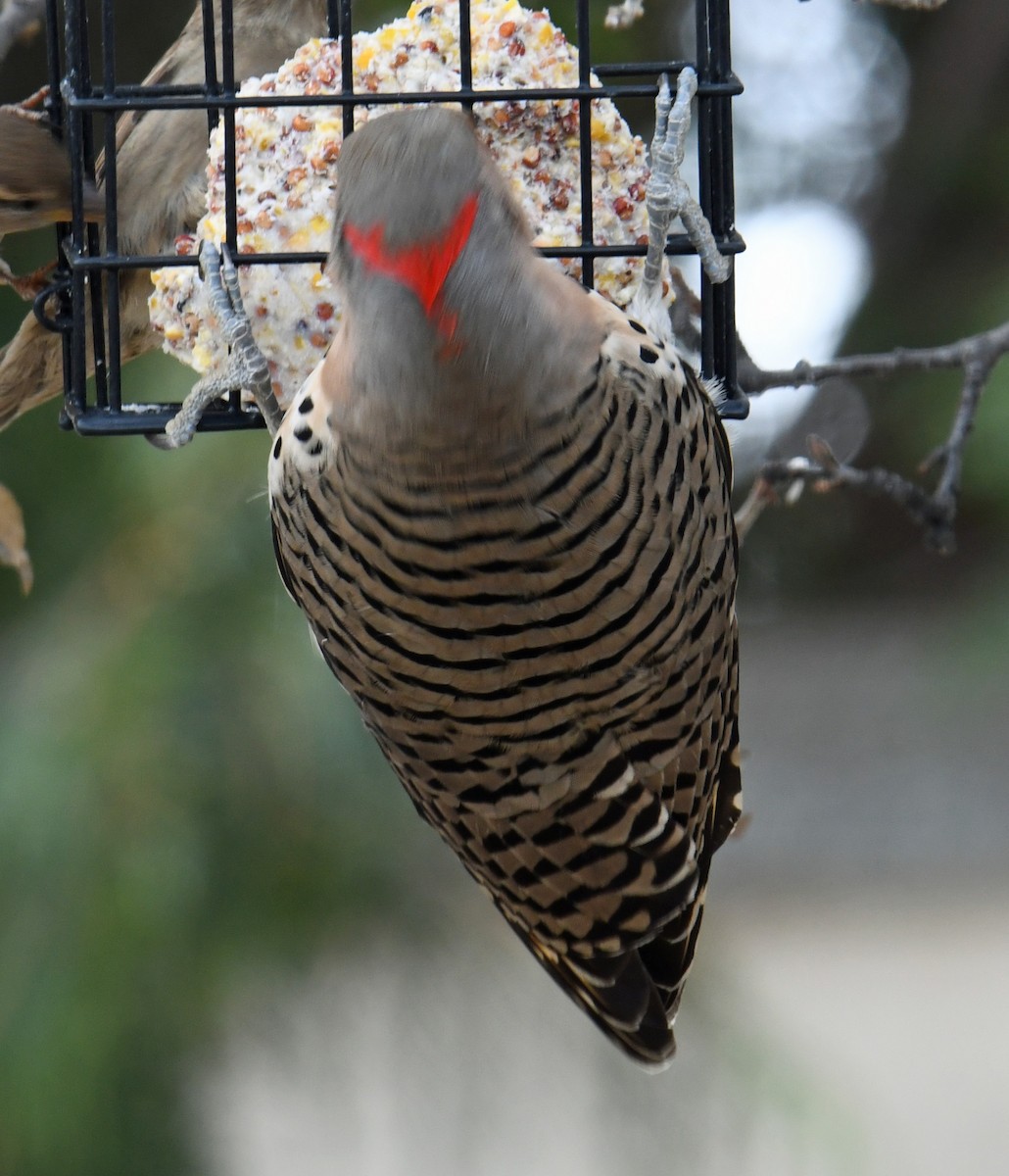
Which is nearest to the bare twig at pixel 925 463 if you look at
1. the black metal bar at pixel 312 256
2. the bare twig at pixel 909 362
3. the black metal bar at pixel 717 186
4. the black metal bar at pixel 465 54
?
the bare twig at pixel 909 362

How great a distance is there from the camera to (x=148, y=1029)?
307 centimetres

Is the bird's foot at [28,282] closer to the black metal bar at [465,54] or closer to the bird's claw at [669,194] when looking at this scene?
the black metal bar at [465,54]

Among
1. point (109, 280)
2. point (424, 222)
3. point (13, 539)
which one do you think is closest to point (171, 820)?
point (13, 539)

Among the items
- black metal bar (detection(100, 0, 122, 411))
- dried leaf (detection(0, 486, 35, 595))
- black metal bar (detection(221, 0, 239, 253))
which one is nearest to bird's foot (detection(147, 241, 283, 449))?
black metal bar (detection(221, 0, 239, 253))

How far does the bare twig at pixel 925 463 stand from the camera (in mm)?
2441

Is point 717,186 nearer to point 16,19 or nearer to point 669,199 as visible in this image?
point 669,199

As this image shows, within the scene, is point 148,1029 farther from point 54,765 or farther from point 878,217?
point 878,217

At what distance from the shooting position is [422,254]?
174 centimetres

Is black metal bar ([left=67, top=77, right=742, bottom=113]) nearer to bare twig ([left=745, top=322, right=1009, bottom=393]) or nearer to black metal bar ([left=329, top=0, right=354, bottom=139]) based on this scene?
black metal bar ([left=329, top=0, right=354, bottom=139])

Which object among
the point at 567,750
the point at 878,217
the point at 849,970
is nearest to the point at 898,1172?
the point at 849,970

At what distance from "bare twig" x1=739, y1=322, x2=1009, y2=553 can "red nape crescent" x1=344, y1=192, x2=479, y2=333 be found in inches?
32.7

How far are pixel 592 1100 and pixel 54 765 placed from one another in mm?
1295

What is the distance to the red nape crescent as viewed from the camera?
1737 millimetres

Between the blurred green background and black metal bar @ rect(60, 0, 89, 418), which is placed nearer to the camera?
black metal bar @ rect(60, 0, 89, 418)
